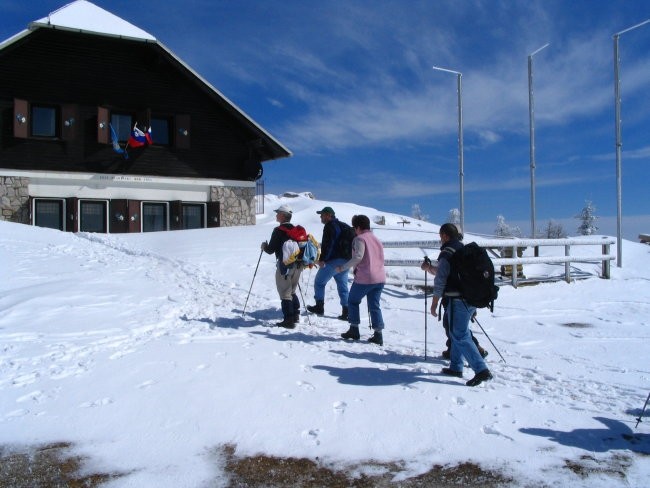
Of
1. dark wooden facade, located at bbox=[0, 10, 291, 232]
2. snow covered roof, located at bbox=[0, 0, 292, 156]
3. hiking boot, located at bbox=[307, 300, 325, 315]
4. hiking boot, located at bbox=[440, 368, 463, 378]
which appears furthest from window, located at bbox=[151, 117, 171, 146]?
hiking boot, located at bbox=[440, 368, 463, 378]

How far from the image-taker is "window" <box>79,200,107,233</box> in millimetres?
19031

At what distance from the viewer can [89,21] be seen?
63.0 ft

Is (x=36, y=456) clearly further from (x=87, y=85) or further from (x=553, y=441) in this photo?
(x=87, y=85)

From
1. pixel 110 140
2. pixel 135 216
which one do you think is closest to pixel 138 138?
pixel 110 140

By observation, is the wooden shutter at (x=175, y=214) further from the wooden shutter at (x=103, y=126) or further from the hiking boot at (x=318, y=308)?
the hiking boot at (x=318, y=308)

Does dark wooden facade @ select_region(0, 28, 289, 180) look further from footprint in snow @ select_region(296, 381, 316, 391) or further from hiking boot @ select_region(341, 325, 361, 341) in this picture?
footprint in snow @ select_region(296, 381, 316, 391)

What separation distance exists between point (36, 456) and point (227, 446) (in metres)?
1.30

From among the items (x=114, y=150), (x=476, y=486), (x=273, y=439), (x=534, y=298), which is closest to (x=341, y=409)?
(x=273, y=439)

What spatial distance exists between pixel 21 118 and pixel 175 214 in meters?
6.02

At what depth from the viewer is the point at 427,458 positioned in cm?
370

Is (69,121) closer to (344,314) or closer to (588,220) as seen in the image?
(344,314)

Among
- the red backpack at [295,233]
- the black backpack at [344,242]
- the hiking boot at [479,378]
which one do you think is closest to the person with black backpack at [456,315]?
the hiking boot at [479,378]

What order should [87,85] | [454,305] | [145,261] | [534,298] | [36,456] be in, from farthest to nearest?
[87,85] → [145,261] → [534,298] → [454,305] → [36,456]

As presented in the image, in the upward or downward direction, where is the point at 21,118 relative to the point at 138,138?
upward
